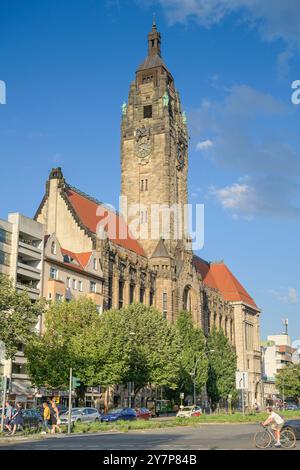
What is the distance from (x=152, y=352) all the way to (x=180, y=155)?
50722 millimetres

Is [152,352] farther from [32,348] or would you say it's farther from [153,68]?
[153,68]

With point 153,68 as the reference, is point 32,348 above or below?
below

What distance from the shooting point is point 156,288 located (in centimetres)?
8994

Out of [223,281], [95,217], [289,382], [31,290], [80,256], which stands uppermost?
[95,217]

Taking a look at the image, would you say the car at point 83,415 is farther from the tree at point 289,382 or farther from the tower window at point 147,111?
the tree at point 289,382

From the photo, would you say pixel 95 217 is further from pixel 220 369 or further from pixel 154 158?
pixel 220 369

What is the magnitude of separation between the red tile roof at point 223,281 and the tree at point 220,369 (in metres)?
34.8

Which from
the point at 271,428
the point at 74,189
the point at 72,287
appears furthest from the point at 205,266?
the point at 271,428

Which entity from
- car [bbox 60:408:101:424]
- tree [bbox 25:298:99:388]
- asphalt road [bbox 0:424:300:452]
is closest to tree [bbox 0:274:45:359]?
car [bbox 60:408:101:424]

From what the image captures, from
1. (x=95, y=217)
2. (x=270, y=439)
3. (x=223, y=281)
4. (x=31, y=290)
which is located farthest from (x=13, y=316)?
(x=223, y=281)

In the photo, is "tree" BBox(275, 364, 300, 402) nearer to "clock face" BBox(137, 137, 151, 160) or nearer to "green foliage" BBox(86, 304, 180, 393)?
"clock face" BBox(137, 137, 151, 160)

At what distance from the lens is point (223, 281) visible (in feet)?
435

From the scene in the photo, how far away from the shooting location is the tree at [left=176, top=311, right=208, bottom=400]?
73125 millimetres

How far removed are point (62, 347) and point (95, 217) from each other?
38693mm
